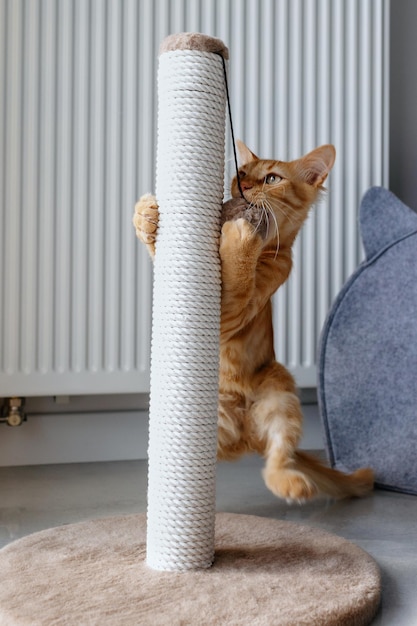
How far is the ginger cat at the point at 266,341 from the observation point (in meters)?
1.34

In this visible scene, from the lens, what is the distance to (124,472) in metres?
1.99

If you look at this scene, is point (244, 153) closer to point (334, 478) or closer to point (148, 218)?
point (148, 218)

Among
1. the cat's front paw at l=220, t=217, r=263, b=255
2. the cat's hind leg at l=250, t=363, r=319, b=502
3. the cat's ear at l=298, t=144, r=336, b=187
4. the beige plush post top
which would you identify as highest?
the beige plush post top

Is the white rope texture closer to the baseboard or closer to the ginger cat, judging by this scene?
the ginger cat

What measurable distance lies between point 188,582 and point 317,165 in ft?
2.59

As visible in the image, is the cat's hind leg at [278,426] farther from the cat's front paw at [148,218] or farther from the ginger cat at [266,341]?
the cat's front paw at [148,218]

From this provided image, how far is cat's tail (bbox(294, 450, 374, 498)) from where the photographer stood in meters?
1.54

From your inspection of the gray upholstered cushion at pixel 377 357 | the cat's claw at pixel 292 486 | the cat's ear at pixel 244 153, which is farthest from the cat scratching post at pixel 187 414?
the gray upholstered cushion at pixel 377 357

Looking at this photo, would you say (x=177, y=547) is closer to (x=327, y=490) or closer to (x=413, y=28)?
(x=327, y=490)

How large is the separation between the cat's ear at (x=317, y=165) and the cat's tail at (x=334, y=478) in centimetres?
51

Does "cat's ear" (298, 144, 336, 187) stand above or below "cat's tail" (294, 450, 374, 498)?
above

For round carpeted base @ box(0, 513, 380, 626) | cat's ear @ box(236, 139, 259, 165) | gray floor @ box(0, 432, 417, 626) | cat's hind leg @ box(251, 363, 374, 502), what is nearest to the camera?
round carpeted base @ box(0, 513, 380, 626)

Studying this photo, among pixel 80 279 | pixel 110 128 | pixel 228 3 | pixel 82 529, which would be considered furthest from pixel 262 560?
pixel 228 3

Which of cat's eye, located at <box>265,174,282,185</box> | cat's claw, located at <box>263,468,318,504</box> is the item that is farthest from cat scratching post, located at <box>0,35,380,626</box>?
cat's eye, located at <box>265,174,282,185</box>
